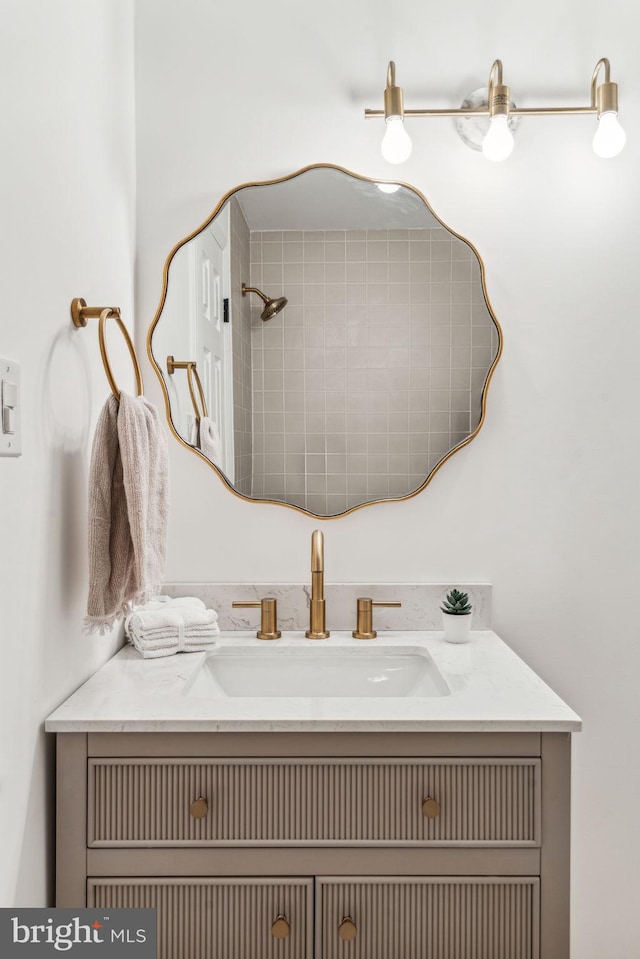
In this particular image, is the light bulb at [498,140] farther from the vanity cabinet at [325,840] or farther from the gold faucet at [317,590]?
the vanity cabinet at [325,840]

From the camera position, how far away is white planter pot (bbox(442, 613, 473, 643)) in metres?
1.57

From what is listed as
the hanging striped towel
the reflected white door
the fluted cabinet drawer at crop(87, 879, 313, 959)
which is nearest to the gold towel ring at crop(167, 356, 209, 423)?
the reflected white door

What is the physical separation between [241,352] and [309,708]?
2.83 ft

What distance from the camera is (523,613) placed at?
1.73 m

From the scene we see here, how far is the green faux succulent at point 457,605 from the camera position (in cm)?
157

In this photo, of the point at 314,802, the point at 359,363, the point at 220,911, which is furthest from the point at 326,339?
the point at 220,911

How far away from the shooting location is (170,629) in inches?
58.5

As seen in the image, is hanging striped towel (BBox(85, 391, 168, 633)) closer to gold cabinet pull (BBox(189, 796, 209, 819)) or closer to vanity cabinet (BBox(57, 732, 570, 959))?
vanity cabinet (BBox(57, 732, 570, 959))

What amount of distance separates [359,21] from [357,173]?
36 cm

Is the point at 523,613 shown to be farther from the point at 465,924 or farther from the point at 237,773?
the point at 237,773

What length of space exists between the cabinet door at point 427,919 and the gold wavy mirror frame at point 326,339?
2.62ft

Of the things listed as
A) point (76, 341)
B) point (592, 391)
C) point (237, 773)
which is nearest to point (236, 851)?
point (237, 773)

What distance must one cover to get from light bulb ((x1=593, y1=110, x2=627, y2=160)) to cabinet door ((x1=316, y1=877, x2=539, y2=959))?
1.45 meters

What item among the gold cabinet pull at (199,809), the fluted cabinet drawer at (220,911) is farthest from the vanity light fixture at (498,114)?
the fluted cabinet drawer at (220,911)
